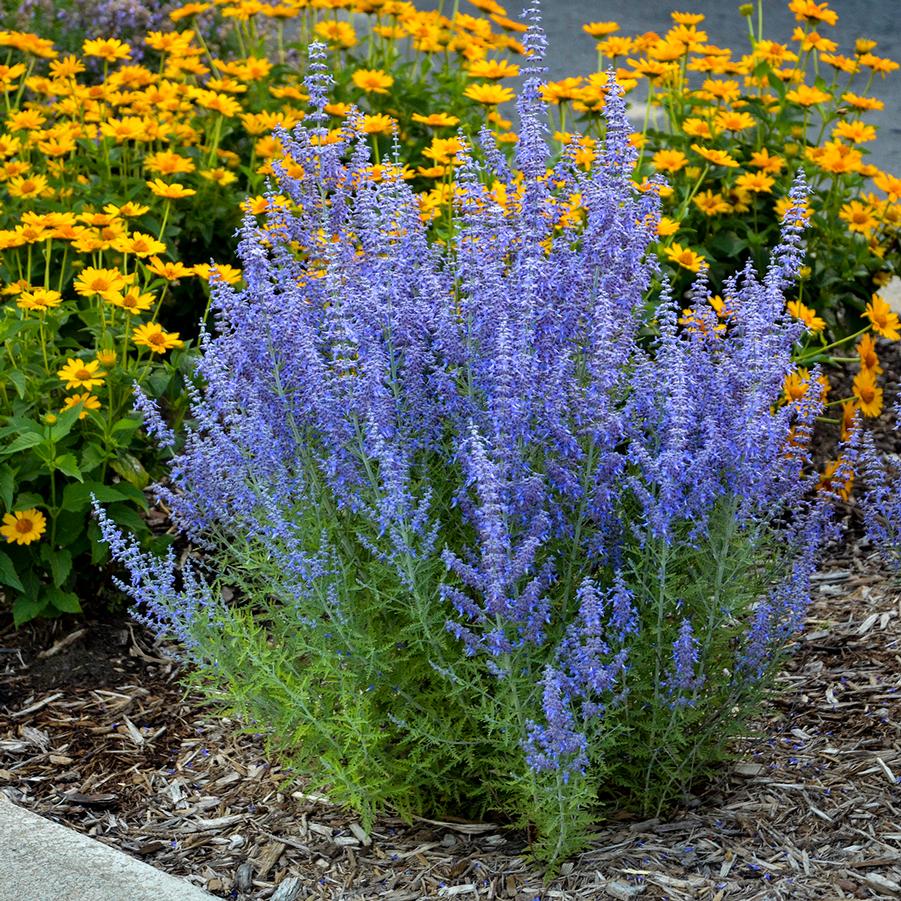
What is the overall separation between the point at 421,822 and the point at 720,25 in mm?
8621

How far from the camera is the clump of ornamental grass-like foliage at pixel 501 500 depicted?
9.66 ft

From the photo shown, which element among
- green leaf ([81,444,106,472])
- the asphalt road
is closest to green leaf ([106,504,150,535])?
green leaf ([81,444,106,472])

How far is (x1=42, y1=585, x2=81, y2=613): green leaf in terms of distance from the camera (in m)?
4.20

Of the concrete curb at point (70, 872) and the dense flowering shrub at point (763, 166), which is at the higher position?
the dense flowering shrub at point (763, 166)

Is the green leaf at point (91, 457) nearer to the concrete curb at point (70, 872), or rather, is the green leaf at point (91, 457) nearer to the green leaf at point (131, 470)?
the green leaf at point (131, 470)

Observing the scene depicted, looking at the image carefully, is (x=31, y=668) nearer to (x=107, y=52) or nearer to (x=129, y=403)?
(x=129, y=403)

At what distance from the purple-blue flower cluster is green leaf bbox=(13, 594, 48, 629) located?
95cm

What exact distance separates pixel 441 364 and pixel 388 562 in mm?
533

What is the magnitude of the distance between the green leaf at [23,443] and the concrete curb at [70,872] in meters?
1.06

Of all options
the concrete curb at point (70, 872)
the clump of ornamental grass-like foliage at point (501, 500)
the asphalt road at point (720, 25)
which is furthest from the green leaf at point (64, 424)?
the asphalt road at point (720, 25)

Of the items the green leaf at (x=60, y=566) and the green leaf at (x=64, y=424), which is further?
the green leaf at (x=60, y=566)

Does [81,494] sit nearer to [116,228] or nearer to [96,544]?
[96,544]

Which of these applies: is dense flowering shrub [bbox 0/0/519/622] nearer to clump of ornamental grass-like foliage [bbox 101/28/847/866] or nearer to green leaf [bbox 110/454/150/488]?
green leaf [bbox 110/454/150/488]

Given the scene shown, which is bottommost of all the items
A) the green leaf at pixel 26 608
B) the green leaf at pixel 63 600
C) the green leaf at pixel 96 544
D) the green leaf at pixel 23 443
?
the green leaf at pixel 26 608
